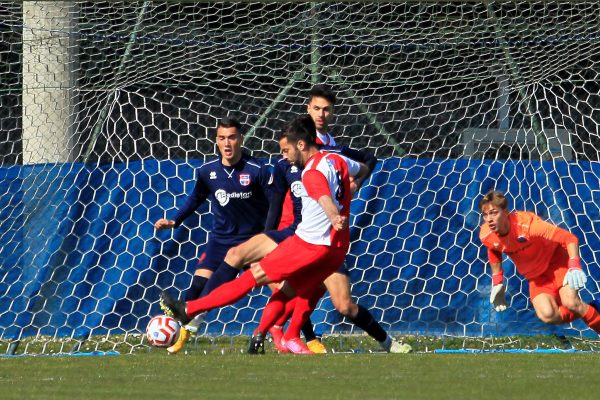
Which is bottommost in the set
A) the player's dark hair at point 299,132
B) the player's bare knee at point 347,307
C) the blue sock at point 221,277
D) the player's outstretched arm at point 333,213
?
the player's bare knee at point 347,307

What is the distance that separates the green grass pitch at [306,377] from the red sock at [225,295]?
1.08 feet

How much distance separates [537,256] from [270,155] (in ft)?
9.15

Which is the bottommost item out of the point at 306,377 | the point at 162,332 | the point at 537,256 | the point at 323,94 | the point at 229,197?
the point at 306,377

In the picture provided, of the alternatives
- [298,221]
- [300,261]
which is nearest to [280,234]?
[298,221]

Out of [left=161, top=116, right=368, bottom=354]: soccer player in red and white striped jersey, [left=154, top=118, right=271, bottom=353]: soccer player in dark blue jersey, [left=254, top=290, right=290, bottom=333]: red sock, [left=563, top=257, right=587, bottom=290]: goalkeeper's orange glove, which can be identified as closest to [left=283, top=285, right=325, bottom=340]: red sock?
[left=254, top=290, right=290, bottom=333]: red sock

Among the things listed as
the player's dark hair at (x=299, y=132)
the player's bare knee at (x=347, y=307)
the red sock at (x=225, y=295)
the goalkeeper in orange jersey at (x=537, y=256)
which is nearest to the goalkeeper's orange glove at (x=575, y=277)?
the goalkeeper in orange jersey at (x=537, y=256)

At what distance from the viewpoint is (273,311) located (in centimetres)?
867

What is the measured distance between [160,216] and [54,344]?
1.36 meters

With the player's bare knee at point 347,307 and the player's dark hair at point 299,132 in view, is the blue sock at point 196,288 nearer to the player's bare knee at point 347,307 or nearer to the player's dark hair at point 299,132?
the player's bare knee at point 347,307

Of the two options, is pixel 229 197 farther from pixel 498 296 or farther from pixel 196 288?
pixel 498 296

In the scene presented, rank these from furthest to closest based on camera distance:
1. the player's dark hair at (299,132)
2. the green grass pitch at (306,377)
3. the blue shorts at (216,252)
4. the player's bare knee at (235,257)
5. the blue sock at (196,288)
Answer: the blue shorts at (216,252) < the blue sock at (196,288) < the player's bare knee at (235,257) < the player's dark hair at (299,132) < the green grass pitch at (306,377)

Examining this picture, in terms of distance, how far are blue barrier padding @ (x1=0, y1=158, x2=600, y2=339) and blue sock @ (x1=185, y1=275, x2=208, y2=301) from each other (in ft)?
3.00

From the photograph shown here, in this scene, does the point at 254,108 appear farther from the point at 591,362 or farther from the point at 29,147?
the point at 591,362

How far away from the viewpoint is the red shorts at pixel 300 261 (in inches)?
319
